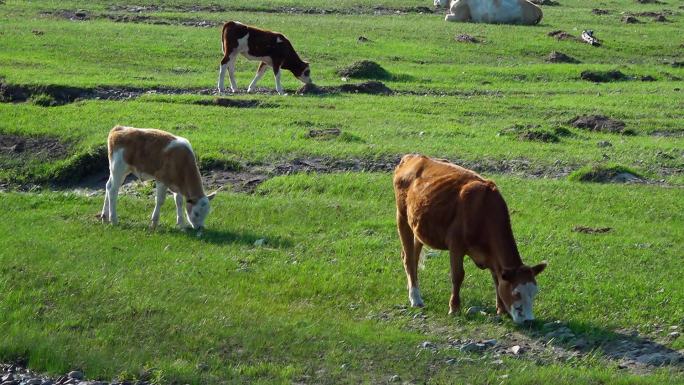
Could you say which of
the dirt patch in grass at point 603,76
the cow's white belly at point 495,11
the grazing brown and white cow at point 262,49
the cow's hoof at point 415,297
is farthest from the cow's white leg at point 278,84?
the cow's white belly at point 495,11

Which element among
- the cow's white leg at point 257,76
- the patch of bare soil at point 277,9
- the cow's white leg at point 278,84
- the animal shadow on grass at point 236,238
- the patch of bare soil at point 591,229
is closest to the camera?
the animal shadow on grass at point 236,238

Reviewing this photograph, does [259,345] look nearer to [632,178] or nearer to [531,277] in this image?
[531,277]

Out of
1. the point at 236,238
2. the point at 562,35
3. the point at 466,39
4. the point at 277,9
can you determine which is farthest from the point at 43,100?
the point at 277,9

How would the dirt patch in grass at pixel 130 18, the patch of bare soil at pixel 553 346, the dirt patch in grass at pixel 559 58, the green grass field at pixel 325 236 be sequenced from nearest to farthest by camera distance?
1. the patch of bare soil at pixel 553 346
2. the green grass field at pixel 325 236
3. the dirt patch in grass at pixel 559 58
4. the dirt patch in grass at pixel 130 18

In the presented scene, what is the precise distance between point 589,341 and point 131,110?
15.1m

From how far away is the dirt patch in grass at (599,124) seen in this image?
83.3 ft

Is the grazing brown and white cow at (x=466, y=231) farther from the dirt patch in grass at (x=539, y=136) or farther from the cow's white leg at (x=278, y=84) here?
the cow's white leg at (x=278, y=84)

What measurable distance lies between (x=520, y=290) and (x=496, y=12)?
120 ft

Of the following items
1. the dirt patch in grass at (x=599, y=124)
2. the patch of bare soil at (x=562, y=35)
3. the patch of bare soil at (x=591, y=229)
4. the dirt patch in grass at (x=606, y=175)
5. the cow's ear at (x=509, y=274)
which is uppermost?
the cow's ear at (x=509, y=274)

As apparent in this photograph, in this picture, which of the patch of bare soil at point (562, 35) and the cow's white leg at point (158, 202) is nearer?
the cow's white leg at point (158, 202)

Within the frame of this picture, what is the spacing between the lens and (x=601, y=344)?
12531 millimetres

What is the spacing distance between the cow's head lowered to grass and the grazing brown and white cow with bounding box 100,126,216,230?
5.91m

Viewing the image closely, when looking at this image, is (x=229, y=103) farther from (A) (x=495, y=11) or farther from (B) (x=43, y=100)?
(A) (x=495, y=11)

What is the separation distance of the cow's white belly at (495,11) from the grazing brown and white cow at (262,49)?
1814cm
